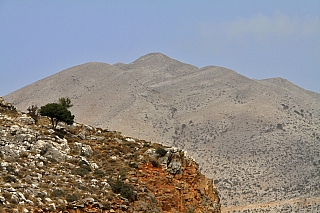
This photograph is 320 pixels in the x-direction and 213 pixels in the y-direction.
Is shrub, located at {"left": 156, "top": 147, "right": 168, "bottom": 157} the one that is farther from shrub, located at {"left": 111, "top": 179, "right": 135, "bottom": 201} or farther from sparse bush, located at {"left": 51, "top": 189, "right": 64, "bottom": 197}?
sparse bush, located at {"left": 51, "top": 189, "right": 64, "bottom": 197}

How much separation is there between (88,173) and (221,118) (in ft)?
399

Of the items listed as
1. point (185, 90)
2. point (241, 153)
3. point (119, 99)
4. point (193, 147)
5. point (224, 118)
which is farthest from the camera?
point (185, 90)

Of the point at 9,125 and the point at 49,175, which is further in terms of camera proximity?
the point at 9,125

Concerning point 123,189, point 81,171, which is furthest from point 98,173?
point 123,189

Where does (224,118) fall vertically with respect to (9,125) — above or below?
above

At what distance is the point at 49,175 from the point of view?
21.1 meters

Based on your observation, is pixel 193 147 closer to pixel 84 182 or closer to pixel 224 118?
pixel 224 118

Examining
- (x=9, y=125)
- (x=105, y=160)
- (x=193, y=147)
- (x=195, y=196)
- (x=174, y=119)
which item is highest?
(x=174, y=119)

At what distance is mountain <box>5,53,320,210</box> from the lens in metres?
107

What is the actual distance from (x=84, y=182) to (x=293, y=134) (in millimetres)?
116179

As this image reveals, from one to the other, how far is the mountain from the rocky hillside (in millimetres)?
68899

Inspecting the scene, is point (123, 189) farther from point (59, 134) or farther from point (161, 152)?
point (59, 134)

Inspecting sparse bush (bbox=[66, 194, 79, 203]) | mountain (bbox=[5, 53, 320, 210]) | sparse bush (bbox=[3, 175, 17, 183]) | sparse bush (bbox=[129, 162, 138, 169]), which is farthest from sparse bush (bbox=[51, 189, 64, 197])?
mountain (bbox=[5, 53, 320, 210])

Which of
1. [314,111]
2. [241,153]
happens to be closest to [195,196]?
[241,153]
